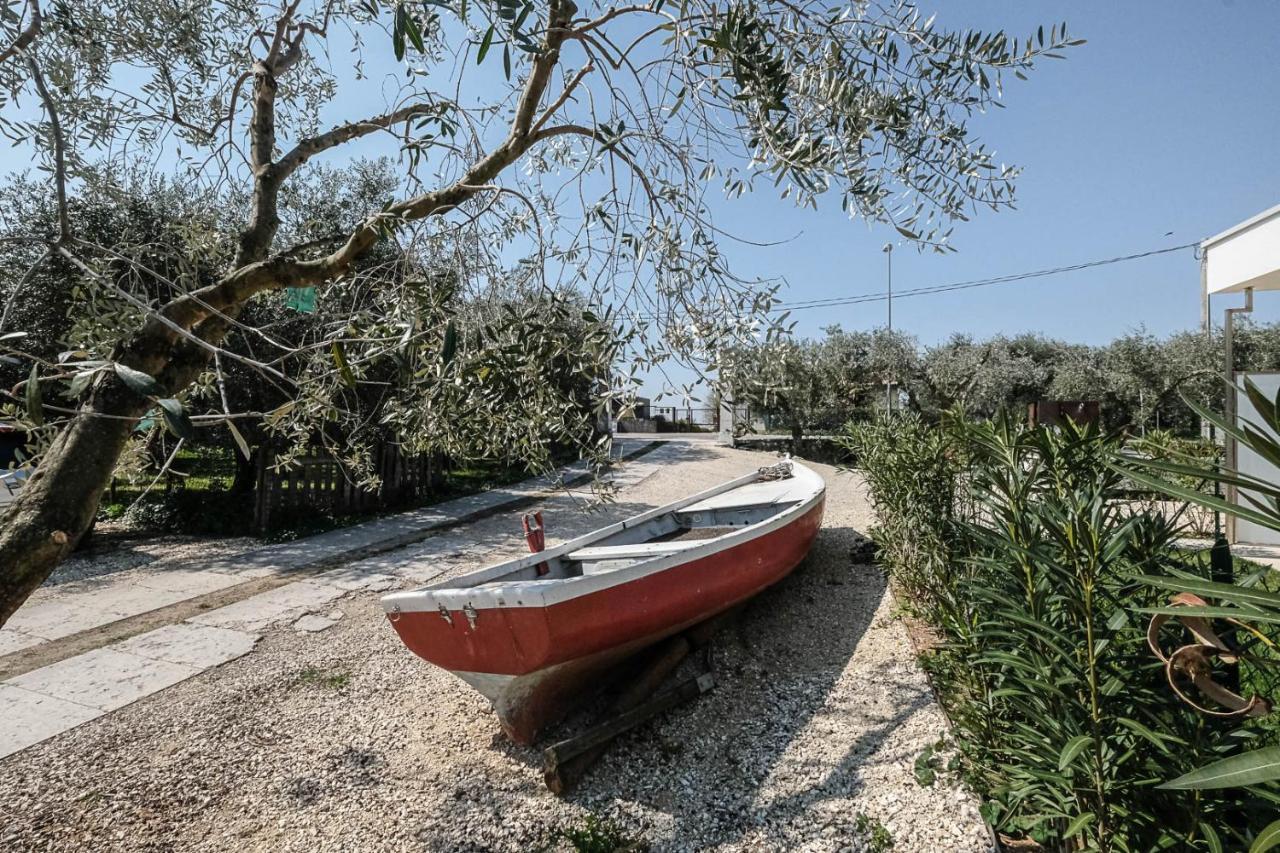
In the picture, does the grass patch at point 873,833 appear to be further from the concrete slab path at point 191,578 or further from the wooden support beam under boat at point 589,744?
the concrete slab path at point 191,578

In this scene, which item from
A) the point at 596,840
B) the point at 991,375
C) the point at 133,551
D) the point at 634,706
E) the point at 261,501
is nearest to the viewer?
the point at 596,840

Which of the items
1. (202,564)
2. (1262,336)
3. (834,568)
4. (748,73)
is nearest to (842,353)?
(1262,336)

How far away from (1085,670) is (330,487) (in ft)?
36.5

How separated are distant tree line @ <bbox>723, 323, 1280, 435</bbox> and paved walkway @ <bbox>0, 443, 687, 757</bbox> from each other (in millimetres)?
14781

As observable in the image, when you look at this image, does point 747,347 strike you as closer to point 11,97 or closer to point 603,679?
point 603,679

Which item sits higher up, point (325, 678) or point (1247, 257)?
point (1247, 257)

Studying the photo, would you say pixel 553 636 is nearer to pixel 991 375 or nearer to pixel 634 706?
pixel 634 706

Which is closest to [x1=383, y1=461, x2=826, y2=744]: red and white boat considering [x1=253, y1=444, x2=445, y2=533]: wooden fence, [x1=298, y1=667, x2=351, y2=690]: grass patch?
[x1=298, y1=667, x2=351, y2=690]: grass patch

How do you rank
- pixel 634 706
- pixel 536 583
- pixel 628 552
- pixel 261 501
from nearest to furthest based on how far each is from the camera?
1. pixel 536 583
2. pixel 634 706
3. pixel 628 552
4. pixel 261 501

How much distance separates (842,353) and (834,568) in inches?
742

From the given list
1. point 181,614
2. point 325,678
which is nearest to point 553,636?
point 325,678

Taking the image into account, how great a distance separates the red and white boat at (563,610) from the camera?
3709 millimetres

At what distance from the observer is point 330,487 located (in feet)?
35.9

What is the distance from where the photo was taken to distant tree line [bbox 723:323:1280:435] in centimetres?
2272
